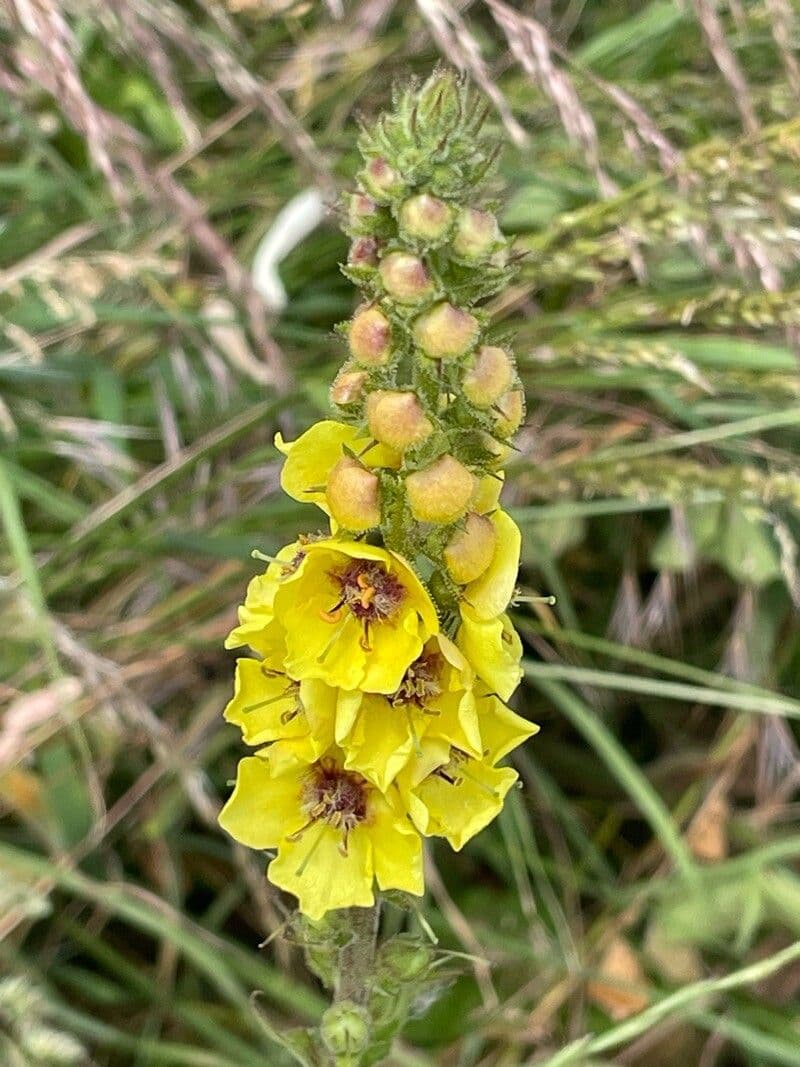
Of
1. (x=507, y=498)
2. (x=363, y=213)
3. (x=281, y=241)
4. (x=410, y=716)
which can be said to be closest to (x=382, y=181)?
(x=363, y=213)

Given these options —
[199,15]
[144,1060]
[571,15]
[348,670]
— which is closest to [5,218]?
[199,15]

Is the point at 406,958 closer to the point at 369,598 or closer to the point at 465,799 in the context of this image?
the point at 465,799

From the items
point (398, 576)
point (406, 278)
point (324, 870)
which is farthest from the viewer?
point (324, 870)

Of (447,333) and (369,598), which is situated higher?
(447,333)

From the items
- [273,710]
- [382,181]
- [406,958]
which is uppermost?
[382,181]

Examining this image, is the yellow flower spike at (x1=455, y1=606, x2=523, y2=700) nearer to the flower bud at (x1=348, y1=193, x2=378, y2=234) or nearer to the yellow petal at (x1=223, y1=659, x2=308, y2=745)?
the yellow petal at (x1=223, y1=659, x2=308, y2=745)

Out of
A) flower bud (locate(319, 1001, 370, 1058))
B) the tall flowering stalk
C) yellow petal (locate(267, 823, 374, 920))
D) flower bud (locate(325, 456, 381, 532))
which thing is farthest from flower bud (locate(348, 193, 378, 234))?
flower bud (locate(319, 1001, 370, 1058))
